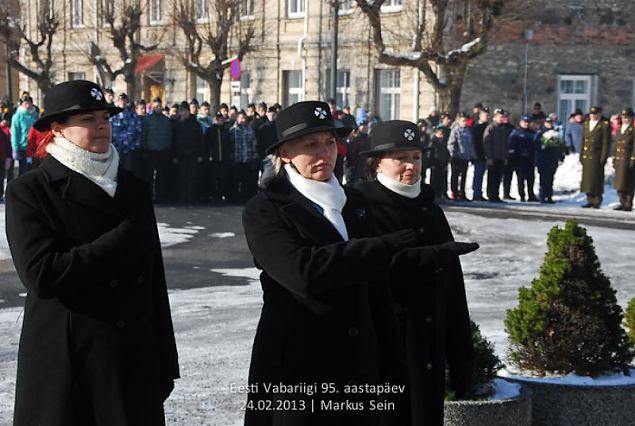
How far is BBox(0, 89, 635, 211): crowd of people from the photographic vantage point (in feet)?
62.6

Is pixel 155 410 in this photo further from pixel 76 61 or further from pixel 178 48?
pixel 76 61

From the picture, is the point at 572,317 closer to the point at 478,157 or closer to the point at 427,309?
the point at 427,309

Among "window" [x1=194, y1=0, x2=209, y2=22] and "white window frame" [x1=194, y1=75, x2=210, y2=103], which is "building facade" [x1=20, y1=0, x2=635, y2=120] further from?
"white window frame" [x1=194, y1=75, x2=210, y2=103]

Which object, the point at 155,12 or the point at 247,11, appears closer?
the point at 247,11

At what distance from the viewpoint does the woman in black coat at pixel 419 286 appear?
186 inches

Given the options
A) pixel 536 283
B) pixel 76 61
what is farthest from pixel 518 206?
pixel 76 61

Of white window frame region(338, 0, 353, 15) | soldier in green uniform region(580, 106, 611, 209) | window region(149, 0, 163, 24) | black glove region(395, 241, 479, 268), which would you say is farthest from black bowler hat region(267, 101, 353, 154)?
window region(149, 0, 163, 24)

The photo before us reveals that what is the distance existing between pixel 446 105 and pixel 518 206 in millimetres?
9623

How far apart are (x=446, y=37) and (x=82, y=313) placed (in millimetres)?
28479

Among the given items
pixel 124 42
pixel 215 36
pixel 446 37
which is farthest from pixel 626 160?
pixel 124 42

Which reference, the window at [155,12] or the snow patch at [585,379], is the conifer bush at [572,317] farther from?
the window at [155,12]

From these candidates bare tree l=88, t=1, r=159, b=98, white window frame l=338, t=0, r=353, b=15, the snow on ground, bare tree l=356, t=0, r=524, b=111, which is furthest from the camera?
bare tree l=88, t=1, r=159, b=98

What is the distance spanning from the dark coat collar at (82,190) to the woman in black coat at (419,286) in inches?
42.9

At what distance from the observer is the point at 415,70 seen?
32.9 meters
